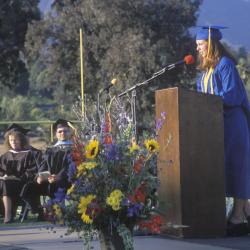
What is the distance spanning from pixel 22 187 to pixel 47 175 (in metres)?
0.63

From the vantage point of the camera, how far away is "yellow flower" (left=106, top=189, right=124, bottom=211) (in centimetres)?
557

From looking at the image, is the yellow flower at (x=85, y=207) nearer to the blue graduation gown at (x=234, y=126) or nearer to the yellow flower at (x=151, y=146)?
Result: the yellow flower at (x=151, y=146)

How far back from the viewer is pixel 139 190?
5.71 meters

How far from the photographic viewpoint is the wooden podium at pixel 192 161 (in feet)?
23.3

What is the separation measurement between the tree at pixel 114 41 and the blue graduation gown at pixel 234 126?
32.0 metres

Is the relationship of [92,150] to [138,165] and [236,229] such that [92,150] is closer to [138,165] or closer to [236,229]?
[138,165]

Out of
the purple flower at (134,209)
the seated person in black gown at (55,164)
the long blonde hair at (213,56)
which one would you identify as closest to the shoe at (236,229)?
the long blonde hair at (213,56)

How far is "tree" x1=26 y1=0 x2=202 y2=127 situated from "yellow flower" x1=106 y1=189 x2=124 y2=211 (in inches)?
1344

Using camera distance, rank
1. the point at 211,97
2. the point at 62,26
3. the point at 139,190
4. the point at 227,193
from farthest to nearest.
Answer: the point at 62,26 → the point at 227,193 → the point at 211,97 → the point at 139,190

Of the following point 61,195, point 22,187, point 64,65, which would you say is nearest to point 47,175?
point 22,187

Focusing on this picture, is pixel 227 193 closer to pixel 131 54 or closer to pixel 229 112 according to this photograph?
pixel 229 112

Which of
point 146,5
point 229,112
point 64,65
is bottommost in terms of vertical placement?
point 229,112

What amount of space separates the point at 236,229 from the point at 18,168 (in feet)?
16.0

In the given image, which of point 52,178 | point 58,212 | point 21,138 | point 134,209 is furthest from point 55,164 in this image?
point 134,209
